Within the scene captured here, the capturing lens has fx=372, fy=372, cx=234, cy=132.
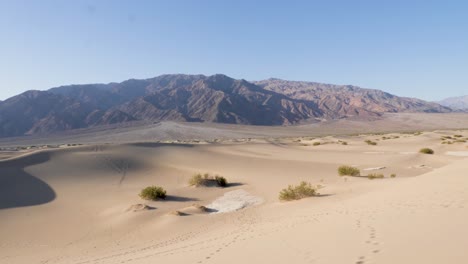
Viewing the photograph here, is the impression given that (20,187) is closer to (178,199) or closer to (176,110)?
(178,199)

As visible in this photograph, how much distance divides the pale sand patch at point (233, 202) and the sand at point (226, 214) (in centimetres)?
4

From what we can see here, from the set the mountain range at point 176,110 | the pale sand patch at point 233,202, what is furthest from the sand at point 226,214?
the mountain range at point 176,110


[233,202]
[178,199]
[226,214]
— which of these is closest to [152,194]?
[178,199]

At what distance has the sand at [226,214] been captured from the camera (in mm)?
6625

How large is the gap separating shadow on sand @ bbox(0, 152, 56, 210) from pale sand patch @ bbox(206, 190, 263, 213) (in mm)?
7825

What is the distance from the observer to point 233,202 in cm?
1545

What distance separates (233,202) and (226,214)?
2170mm

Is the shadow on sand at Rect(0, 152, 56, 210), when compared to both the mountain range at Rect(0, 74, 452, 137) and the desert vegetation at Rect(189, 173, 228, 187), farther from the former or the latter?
the mountain range at Rect(0, 74, 452, 137)

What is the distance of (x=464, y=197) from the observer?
941 cm

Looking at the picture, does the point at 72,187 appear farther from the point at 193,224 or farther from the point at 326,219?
the point at 326,219

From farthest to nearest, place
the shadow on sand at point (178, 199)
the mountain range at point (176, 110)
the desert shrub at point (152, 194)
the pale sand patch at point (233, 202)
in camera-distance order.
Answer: the mountain range at point (176, 110), the shadow on sand at point (178, 199), the desert shrub at point (152, 194), the pale sand patch at point (233, 202)

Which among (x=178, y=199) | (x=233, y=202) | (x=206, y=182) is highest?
(x=206, y=182)

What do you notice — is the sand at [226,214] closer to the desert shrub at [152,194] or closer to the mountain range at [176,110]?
the desert shrub at [152,194]

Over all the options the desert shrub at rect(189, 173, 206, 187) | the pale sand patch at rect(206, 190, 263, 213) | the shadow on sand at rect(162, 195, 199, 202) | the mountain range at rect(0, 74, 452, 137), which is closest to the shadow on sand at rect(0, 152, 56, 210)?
the shadow on sand at rect(162, 195, 199, 202)
